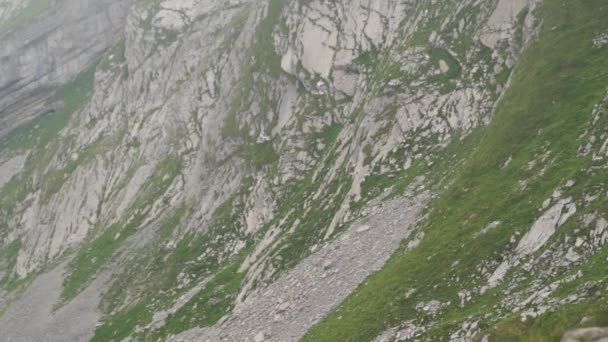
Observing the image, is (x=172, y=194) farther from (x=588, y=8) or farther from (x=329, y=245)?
(x=588, y=8)

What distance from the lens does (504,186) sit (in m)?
46.3

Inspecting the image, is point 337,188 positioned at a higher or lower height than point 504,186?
higher

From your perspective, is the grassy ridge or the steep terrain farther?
the grassy ridge

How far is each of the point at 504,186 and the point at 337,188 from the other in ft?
103

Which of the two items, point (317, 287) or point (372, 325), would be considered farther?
point (317, 287)

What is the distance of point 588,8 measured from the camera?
63.2 m

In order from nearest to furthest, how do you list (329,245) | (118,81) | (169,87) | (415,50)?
(329,245) < (415,50) < (169,87) < (118,81)

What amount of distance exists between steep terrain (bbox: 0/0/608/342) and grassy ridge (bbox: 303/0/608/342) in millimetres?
203

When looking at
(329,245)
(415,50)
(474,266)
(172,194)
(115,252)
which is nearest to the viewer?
(474,266)

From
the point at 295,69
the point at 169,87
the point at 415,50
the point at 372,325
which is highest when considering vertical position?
the point at 169,87

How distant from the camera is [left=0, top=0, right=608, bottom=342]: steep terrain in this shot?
125 feet

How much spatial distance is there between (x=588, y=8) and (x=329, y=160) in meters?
38.8

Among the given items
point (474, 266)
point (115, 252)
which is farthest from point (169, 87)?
point (474, 266)

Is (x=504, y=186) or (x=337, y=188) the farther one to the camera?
(x=337, y=188)
